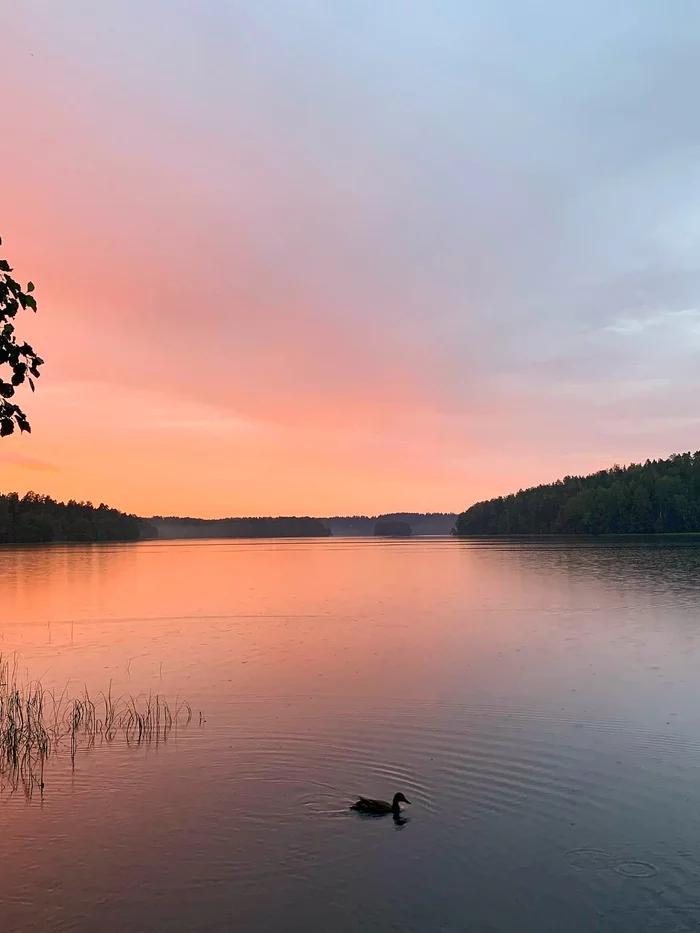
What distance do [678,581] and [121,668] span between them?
41973 millimetres

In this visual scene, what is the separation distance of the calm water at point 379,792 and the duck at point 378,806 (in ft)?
0.60

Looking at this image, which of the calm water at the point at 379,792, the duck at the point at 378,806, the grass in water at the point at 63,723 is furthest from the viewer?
the grass in water at the point at 63,723

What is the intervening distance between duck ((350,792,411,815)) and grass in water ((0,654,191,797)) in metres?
6.22

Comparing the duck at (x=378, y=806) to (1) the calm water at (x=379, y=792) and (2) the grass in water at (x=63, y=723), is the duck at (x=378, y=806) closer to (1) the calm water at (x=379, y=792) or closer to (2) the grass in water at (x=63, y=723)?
(1) the calm water at (x=379, y=792)

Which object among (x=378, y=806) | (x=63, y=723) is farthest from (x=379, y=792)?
(x=63, y=723)

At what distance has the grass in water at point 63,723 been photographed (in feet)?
52.1

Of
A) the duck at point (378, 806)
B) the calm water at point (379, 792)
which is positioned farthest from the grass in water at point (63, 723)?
the duck at point (378, 806)

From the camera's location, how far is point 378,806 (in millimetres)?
12609

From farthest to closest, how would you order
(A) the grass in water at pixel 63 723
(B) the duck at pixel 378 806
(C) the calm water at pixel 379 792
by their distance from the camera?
(A) the grass in water at pixel 63 723
(B) the duck at pixel 378 806
(C) the calm water at pixel 379 792

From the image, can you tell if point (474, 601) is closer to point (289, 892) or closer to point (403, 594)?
point (403, 594)

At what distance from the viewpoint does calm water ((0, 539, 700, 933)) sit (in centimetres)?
973

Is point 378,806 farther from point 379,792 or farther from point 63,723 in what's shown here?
point 63,723

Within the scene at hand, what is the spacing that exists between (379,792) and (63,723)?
9.25 m

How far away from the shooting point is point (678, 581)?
54.4m
